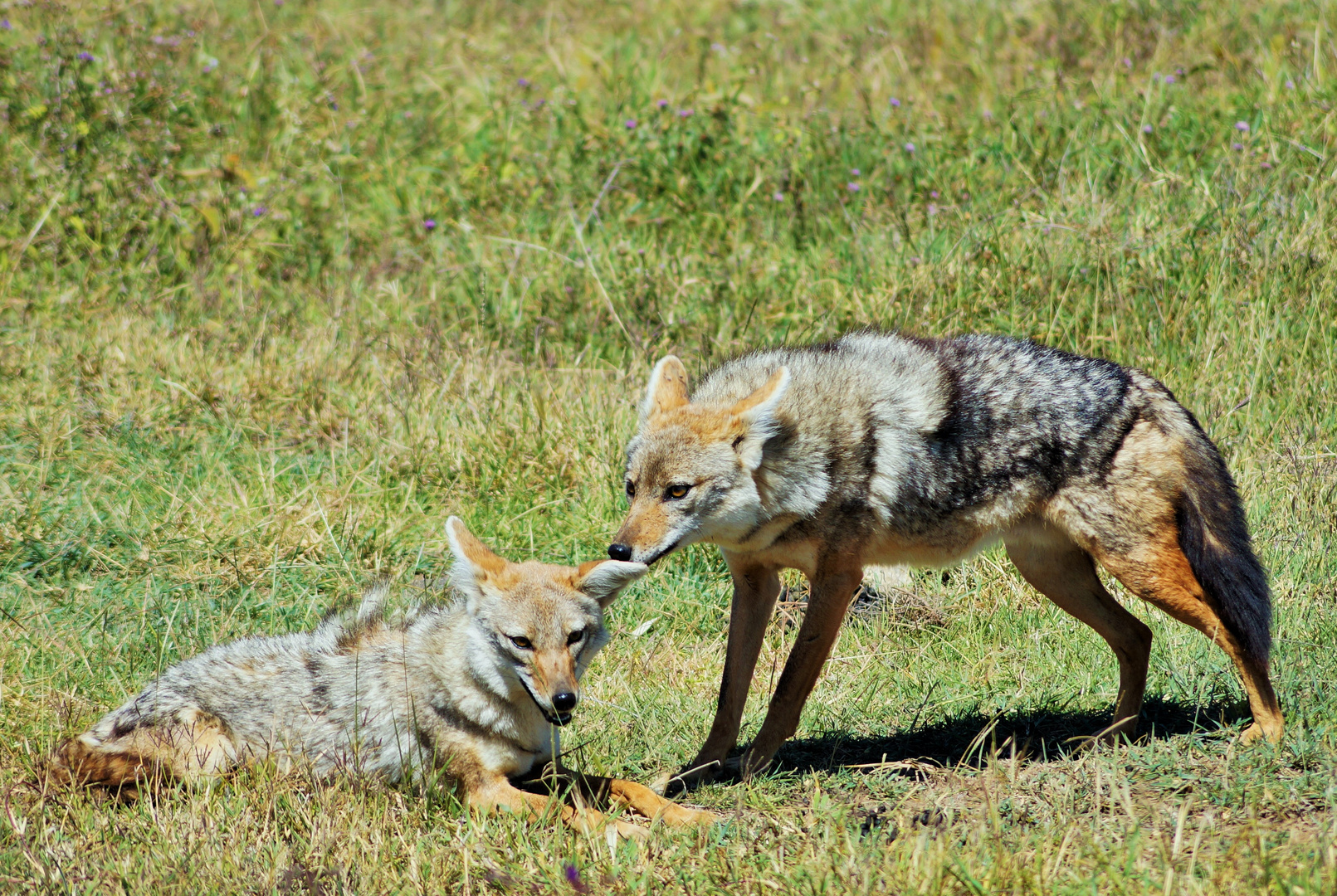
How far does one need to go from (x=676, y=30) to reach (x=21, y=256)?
5.97m

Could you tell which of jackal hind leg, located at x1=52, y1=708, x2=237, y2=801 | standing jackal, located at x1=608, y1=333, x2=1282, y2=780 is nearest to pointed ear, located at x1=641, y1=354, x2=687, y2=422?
standing jackal, located at x1=608, y1=333, x2=1282, y2=780

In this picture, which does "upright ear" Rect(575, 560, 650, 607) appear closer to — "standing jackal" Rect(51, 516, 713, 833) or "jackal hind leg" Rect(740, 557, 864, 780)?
"standing jackal" Rect(51, 516, 713, 833)

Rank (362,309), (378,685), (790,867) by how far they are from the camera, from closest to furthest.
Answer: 1. (790,867)
2. (378,685)
3. (362,309)

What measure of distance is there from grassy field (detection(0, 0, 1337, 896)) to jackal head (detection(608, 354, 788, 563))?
0.97m

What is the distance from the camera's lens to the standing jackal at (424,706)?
13.4 feet

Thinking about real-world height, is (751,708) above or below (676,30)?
below

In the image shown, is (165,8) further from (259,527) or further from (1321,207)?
(1321,207)

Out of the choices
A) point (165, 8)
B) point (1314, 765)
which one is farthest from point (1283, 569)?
point (165, 8)

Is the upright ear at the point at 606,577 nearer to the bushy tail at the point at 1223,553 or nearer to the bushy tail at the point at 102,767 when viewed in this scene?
the bushy tail at the point at 102,767

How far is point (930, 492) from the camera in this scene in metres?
4.61

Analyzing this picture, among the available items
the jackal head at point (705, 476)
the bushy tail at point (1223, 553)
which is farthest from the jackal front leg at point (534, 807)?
the bushy tail at point (1223, 553)

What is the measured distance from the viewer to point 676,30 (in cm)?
1102

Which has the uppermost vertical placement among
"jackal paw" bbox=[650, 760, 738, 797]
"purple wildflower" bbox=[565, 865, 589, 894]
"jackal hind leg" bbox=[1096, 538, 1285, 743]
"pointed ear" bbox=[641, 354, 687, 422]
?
"pointed ear" bbox=[641, 354, 687, 422]

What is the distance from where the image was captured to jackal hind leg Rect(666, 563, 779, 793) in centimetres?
460
